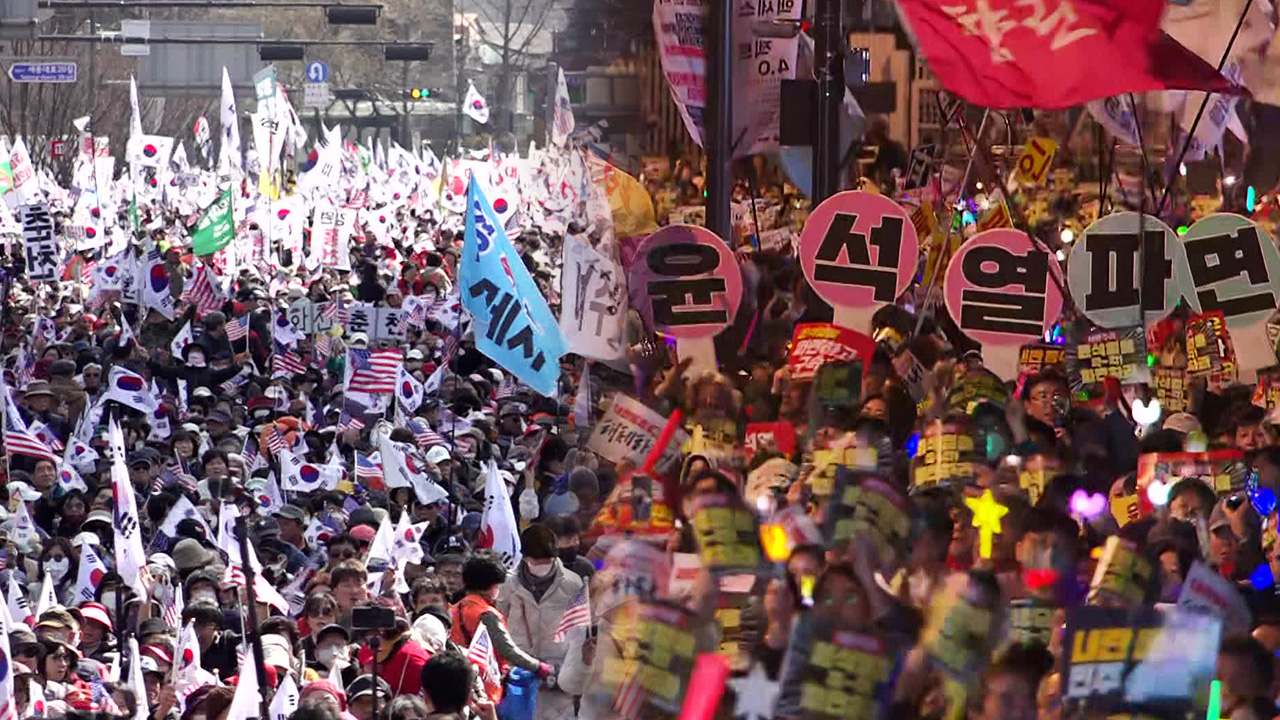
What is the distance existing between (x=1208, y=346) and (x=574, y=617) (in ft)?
14.3

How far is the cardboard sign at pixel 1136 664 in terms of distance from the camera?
19.8 ft

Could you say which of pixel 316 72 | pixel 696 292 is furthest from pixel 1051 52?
pixel 316 72

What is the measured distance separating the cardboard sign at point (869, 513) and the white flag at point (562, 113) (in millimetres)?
22608

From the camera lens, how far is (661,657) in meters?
6.52

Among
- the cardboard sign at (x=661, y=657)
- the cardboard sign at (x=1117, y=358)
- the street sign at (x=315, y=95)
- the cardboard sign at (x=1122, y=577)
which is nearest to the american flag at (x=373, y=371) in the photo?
the cardboard sign at (x=1117, y=358)

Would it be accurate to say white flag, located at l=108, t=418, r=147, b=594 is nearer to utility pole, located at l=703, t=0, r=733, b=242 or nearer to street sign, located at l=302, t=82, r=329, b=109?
utility pole, located at l=703, t=0, r=733, b=242

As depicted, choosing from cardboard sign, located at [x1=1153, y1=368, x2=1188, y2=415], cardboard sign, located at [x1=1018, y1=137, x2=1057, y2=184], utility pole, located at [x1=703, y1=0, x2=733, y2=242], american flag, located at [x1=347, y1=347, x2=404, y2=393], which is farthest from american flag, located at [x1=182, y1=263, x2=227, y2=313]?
cardboard sign, located at [x1=1153, y1=368, x2=1188, y2=415]

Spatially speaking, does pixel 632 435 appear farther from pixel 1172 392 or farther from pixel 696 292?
pixel 1172 392

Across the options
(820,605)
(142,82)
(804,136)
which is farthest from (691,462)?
(142,82)

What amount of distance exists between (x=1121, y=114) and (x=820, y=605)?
13.4 meters

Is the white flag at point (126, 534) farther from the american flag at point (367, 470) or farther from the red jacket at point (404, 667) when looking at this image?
the red jacket at point (404, 667)

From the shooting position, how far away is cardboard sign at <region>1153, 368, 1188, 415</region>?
12.5 metres

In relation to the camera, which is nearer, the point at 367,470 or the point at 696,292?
the point at 696,292

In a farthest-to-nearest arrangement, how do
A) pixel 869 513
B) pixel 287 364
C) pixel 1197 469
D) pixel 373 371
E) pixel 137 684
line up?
pixel 287 364, pixel 373 371, pixel 1197 469, pixel 137 684, pixel 869 513
